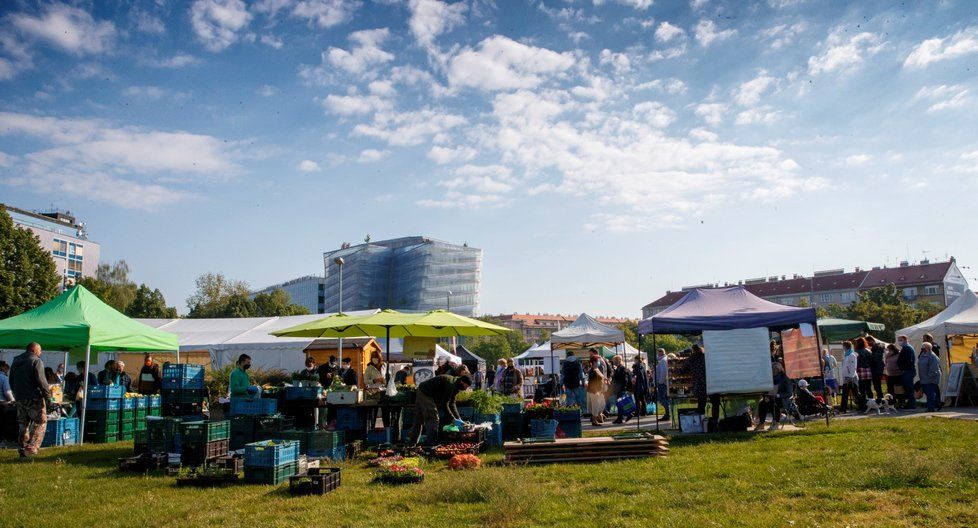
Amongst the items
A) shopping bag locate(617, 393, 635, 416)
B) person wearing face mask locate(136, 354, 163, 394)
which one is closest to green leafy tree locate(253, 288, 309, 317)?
person wearing face mask locate(136, 354, 163, 394)

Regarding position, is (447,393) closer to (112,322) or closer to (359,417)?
(359,417)

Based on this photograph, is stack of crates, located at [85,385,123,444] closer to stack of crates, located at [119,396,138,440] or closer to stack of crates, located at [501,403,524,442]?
stack of crates, located at [119,396,138,440]

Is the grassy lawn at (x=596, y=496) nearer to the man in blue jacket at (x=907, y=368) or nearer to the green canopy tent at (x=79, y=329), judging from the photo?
the green canopy tent at (x=79, y=329)

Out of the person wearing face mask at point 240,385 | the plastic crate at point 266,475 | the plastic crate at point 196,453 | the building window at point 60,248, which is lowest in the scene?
the plastic crate at point 266,475

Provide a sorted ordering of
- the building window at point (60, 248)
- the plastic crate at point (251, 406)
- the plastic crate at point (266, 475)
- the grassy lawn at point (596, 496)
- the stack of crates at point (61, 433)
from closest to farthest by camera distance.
→ the grassy lawn at point (596, 496) < the plastic crate at point (266, 475) < the plastic crate at point (251, 406) < the stack of crates at point (61, 433) < the building window at point (60, 248)

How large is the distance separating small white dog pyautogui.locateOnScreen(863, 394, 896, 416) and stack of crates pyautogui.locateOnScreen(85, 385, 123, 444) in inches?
606

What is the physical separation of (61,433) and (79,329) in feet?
6.39

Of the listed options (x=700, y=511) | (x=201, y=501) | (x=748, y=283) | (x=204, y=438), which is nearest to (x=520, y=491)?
(x=700, y=511)

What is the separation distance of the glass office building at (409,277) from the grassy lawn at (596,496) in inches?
4885

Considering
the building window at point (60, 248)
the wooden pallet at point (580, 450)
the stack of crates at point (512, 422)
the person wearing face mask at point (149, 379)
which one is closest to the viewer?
the wooden pallet at point (580, 450)

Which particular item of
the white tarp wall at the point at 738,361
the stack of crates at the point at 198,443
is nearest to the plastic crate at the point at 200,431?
the stack of crates at the point at 198,443

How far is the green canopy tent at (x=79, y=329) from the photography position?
12805 mm

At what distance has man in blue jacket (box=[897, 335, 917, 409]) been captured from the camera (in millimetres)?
14711

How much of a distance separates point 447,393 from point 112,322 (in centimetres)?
789
